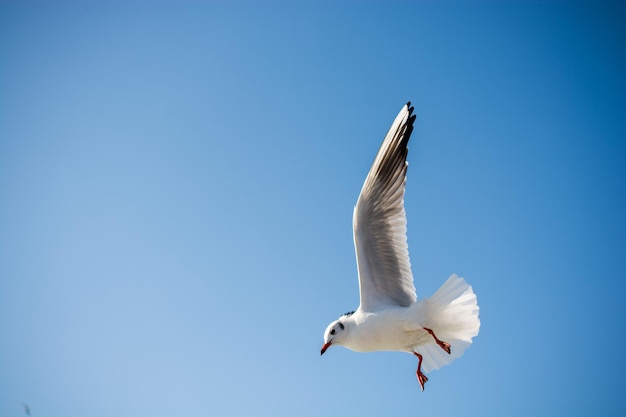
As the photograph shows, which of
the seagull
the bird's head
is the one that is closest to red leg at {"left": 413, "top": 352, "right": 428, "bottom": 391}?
the seagull

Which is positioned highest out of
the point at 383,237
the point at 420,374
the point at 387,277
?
the point at 383,237

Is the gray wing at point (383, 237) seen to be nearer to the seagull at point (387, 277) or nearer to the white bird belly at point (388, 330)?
the seagull at point (387, 277)

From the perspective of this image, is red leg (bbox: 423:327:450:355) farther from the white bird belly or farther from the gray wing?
the gray wing

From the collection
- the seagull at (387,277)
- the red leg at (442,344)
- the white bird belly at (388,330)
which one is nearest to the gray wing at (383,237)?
the seagull at (387,277)

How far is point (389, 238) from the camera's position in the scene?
578 cm

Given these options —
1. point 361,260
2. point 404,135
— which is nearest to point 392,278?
point 361,260

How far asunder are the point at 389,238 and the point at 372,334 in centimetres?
99

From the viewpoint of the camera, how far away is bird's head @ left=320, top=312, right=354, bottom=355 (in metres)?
5.70

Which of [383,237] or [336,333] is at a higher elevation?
[383,237]

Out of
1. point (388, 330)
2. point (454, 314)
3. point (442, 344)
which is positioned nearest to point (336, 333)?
→ point (388, 330)

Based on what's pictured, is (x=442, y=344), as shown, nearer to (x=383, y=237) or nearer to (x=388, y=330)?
(x=388, y=330)

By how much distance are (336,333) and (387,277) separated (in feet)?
2.56

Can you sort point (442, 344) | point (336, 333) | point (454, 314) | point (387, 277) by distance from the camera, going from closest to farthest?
1. point (454, 314)
2. point (442, 344)
3. point (336, 333)
4. point (387, 277)

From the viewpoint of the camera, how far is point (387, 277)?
5.84m
